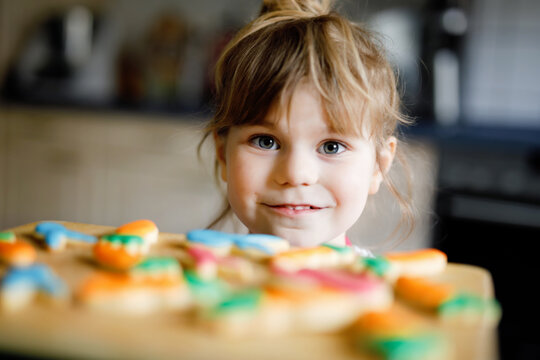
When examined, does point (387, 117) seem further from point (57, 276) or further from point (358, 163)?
point (57, 276)

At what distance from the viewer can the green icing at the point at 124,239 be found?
61 centimetres

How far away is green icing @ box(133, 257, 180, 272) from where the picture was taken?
0.51 metres

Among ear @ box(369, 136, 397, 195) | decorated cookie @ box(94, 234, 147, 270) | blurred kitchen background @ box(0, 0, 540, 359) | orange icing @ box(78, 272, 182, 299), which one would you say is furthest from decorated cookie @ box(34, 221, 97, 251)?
blurred kitchen background @ box(0, 0, 540, 359)

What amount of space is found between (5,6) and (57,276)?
3.22 m

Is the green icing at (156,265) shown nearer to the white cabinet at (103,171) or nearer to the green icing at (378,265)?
the green icing at (378,265)

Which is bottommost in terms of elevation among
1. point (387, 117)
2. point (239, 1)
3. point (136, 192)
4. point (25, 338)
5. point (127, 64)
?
point (136, 192)

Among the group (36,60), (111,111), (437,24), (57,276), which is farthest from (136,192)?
(57,276)

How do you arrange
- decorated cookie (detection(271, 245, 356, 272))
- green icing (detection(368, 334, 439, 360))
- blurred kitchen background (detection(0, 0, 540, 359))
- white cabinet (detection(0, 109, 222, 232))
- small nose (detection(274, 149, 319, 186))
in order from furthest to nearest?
white cabinet (detection(0, 109, 222, 232)) < blurred kitchen background (detection(0, 0, 540, 359)) < small nose (detection(274, 149, 319, 186)) < decorated cookie (detection(271, 245, 356, 272)) < green icing (detection(368, 334, 439, 360))

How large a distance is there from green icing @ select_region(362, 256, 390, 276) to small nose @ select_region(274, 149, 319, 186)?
0.23 m

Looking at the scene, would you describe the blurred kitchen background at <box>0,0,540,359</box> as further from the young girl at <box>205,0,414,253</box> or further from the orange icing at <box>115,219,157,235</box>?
the orange icing at <box>115,219,157,235</box>

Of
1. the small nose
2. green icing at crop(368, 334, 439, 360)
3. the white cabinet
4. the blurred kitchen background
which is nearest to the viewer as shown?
green icing at crop(368, 334, 439, 360)

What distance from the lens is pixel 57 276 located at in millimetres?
502

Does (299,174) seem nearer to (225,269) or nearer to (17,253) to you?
(225,269)

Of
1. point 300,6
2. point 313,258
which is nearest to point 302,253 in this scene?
point 313,258
